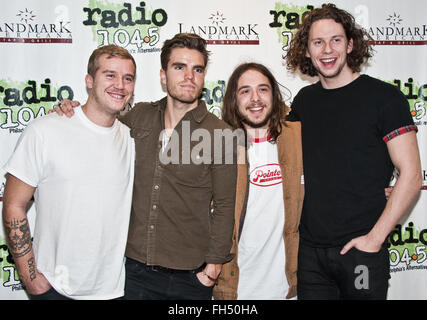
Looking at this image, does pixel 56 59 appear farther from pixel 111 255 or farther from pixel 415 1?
pixel 415 1

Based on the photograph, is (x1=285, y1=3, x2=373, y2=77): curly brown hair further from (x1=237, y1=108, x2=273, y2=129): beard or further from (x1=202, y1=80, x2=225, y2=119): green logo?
(x1=202, y1=80, x2=225, y2=119): green logo

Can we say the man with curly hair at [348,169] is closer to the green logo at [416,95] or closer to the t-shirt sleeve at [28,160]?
the green logo at [416,95]

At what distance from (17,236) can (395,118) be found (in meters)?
2.15

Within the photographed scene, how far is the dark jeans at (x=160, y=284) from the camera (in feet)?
7.00

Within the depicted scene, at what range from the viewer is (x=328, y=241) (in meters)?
2.20

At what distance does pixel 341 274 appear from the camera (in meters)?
2.18

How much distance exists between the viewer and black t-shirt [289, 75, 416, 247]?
2.14 m

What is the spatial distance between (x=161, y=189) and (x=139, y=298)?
0.64 meters

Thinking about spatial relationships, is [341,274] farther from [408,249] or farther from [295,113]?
[408,249]

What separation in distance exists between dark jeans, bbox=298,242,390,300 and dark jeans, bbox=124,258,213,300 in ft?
2.22

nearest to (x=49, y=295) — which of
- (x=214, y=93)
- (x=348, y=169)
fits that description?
(x=348, y=169)

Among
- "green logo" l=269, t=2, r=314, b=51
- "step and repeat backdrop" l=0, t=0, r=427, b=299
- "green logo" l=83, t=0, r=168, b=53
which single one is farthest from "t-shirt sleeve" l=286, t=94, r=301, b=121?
"green logo" l=83, t=0, r=168, b=53

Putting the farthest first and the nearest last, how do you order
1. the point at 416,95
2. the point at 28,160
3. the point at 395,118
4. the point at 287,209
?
A: the point at 416,95 < the point at 287,209 < the point at 395,118 < the point at 28,160

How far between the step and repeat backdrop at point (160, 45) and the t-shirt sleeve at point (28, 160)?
1.38 m
